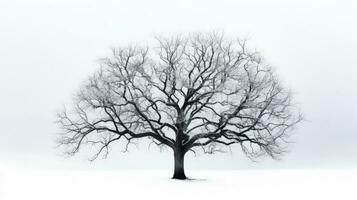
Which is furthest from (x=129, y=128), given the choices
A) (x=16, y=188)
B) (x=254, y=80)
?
(x=16, y=188)

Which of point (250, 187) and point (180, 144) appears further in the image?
point (180, 144)

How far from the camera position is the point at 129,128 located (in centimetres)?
4072

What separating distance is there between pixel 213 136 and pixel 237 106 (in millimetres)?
2547

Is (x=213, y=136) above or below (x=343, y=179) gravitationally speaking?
above

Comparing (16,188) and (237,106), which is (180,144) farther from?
(16,188)

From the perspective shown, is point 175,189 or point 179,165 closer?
point 175,189

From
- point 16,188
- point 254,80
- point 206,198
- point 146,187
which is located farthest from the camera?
point 254,80

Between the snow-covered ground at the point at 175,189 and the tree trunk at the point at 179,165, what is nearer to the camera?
the snow-covered ground at the point at 175,189

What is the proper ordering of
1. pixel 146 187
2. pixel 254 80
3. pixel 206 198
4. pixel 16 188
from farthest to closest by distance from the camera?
pixel 254 80, pixel 146 187, pixel 16 188, pixel 206 198

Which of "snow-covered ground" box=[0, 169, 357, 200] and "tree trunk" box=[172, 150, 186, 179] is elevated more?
"tree trunk" box=[172, 150, 186, 179]

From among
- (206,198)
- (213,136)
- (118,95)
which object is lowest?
(206,198)

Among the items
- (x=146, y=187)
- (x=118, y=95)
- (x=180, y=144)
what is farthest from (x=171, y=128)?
(x=146, y=187)

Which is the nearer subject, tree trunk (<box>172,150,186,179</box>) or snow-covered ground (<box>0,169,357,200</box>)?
snow-covered ground (<box>0,169,357,200</box>)

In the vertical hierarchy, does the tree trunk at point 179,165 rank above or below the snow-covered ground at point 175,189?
above
